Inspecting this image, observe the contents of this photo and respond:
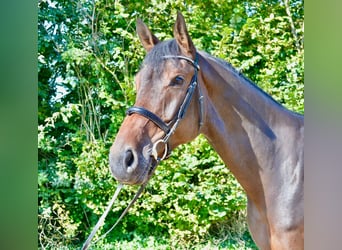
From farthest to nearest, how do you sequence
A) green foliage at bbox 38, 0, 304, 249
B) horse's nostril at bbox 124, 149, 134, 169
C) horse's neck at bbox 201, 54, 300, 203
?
green foliage at bbox 38, 0, 304, 249, horse's neck at bbox 201, 54, 300, 203, horse's nostril at bbox 124, 149, 134, 169

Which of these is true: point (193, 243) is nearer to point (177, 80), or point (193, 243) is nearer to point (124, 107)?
point (124, 107)

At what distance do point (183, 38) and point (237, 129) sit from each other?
321mm

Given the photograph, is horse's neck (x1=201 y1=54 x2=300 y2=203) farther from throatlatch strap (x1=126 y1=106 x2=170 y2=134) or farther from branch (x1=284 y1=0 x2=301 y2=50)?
branch (x1=284 y1=0 x2=301 y2=50)

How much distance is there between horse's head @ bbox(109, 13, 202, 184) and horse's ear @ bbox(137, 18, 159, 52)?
0.09m

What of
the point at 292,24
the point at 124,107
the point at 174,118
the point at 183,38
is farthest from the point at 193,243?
the point at 183,38

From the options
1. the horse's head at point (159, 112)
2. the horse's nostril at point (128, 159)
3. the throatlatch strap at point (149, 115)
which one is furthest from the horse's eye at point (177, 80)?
the horse's nostril at point (128, 159)

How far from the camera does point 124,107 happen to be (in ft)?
8.23

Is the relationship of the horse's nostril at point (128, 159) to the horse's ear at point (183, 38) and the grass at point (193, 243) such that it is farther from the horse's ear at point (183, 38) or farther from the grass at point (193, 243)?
the grass at point (193, 243)

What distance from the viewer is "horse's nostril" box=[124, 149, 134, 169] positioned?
1059 millimetres

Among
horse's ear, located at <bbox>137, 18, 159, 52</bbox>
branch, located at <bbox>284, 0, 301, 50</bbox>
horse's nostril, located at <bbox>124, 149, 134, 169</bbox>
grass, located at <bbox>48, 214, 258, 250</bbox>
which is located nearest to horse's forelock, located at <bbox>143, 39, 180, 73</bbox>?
horse's ear, located at <bbox>137, 18, 159, 52</bbox>

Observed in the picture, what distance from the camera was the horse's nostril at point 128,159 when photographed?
1.06 m

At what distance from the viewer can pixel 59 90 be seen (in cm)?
254
